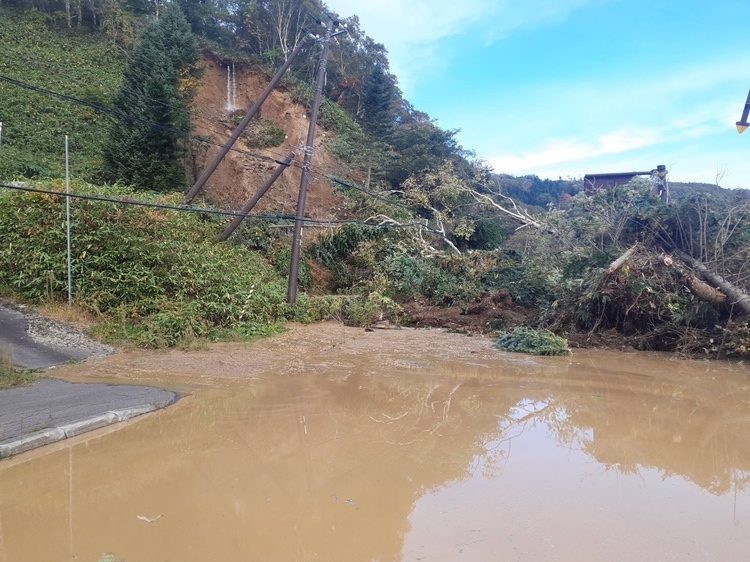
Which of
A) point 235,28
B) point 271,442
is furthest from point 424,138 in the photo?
point 271,442

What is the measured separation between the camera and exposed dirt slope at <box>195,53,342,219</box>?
2373 centimetres

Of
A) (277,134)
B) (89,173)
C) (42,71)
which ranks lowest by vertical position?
(89,173)

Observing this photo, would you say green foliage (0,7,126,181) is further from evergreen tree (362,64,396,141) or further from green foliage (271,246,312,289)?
evergreen tree (362,64,396,141)

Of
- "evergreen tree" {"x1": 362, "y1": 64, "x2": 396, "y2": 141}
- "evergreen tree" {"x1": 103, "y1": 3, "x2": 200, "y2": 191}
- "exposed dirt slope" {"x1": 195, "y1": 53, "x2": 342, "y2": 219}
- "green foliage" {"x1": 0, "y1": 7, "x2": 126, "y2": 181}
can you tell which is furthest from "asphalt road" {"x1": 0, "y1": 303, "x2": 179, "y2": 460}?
"evergreen tree" {"x1": 362, "y1": 64, "x2": 396, "y2": 141}

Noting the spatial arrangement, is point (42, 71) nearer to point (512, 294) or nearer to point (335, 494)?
point (512, 294)

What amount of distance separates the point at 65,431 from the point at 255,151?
21842mm

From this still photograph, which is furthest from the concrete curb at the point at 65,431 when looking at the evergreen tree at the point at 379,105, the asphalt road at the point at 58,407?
the evergreen tree at the point at 379,105

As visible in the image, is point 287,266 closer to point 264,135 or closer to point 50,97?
point 264,135

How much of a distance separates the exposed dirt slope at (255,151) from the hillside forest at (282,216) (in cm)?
11

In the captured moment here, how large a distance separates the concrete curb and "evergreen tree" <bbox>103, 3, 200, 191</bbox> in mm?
14698

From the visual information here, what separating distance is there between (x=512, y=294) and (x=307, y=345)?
692 cm

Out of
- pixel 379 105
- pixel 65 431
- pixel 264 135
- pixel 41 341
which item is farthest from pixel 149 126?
pixel 379 105

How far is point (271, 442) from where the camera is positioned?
5359 mm

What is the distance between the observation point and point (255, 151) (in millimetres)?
25406
